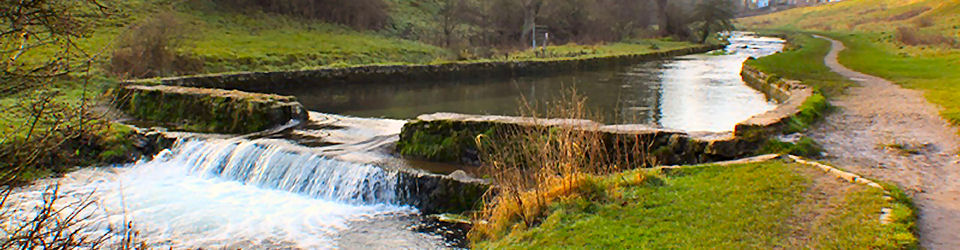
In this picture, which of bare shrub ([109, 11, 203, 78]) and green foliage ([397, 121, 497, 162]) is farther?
bare shrub ([109, 11, 203, 78])

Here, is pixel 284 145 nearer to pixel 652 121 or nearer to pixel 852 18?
pixel 652 121

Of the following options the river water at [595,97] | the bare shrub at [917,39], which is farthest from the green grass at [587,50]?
the bare shrub at [917,39]

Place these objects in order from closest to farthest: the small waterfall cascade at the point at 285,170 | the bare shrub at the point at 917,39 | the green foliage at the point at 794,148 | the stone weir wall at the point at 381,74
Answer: the green foliage at the point at 794,148 < the small waterfall cascade at the point at 285,170 < the stone weir wall at the point at 381,74 < the bare shrub at the point at 917,39

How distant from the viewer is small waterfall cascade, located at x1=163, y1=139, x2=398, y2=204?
31.2 ft

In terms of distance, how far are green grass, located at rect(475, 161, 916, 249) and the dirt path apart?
1.07 ft

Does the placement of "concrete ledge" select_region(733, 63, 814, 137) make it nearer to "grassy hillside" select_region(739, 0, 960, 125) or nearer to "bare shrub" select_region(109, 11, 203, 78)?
"grassy hillside" select_region(739, 0, 960, 125)

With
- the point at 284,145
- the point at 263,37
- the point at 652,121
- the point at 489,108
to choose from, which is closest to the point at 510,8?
the point at 263,37

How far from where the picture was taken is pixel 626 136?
9477 millimetres

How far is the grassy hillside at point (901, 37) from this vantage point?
18488 millimetres

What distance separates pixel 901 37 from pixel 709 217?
160 feet

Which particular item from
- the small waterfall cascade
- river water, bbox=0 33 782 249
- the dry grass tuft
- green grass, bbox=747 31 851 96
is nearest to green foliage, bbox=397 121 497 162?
river water, bbox=0 33 782 249

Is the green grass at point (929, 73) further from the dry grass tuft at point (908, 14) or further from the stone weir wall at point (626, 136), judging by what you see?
the dry grass tuft at point (908, 14)

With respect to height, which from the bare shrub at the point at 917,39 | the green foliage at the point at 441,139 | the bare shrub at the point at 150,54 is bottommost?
the bare shrub at the point at 917,39

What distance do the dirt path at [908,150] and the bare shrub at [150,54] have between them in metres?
18.0
